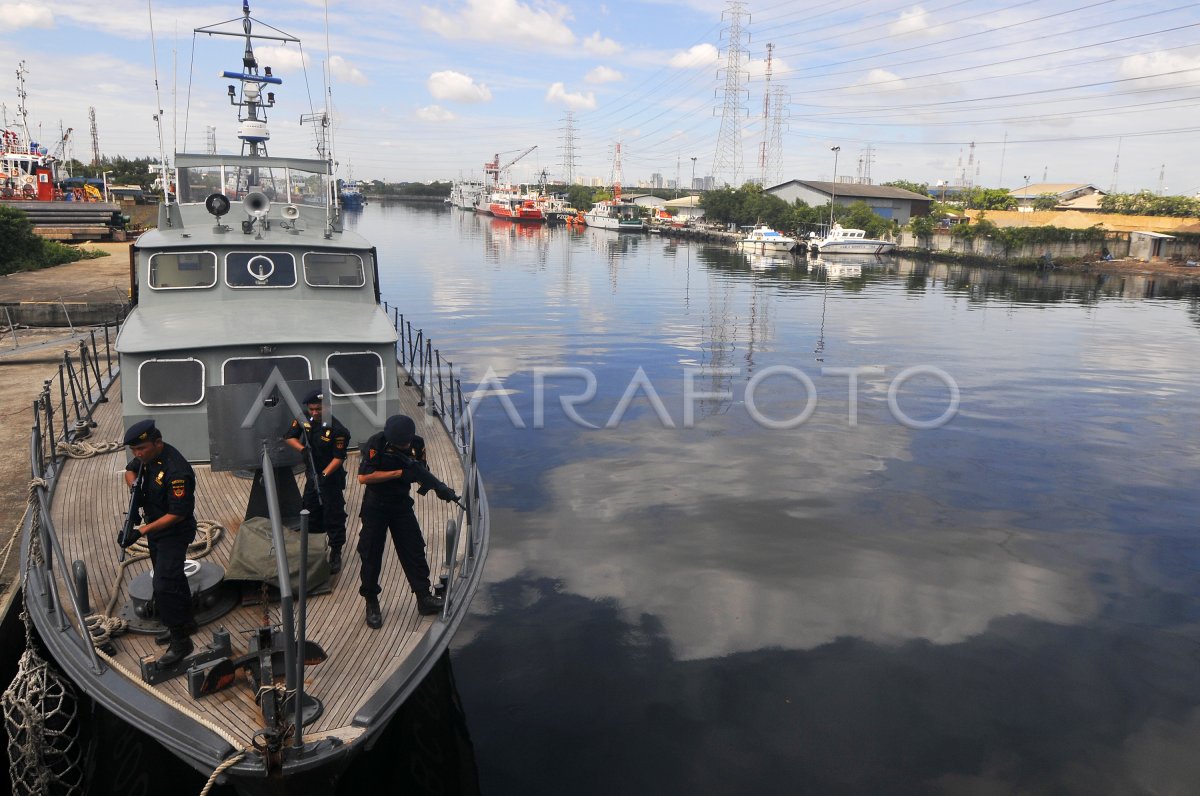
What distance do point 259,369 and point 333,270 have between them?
2803 millimetres

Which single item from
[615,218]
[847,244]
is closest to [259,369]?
[847,244]

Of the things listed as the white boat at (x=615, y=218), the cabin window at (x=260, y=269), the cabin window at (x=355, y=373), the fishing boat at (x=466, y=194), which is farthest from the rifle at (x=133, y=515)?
the fishing boat at (x=466, y=194)

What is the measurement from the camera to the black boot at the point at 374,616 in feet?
21.9

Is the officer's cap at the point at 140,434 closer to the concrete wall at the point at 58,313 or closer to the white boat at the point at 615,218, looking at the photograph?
the concrete wall at the point at 58,313

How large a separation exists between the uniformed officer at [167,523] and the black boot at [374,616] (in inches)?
54.4

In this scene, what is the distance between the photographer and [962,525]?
41.0 ft

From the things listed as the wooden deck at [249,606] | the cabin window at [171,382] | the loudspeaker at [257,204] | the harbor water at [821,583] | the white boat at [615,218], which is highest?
the white boat at [615,218]

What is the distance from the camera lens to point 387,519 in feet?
22.0

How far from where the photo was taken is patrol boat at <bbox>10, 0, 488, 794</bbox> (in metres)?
5.37

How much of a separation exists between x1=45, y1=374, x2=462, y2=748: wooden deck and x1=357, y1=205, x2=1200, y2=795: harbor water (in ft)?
5.46

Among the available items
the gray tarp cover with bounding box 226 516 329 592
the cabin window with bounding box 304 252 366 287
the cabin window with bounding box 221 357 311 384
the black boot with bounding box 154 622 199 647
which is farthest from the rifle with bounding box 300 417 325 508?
the cabin window with bounding box 304 252 366 287

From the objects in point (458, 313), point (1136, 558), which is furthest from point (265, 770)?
point (458, 313)

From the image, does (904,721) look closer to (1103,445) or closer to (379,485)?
(379,485)

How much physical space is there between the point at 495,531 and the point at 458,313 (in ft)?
72.4
